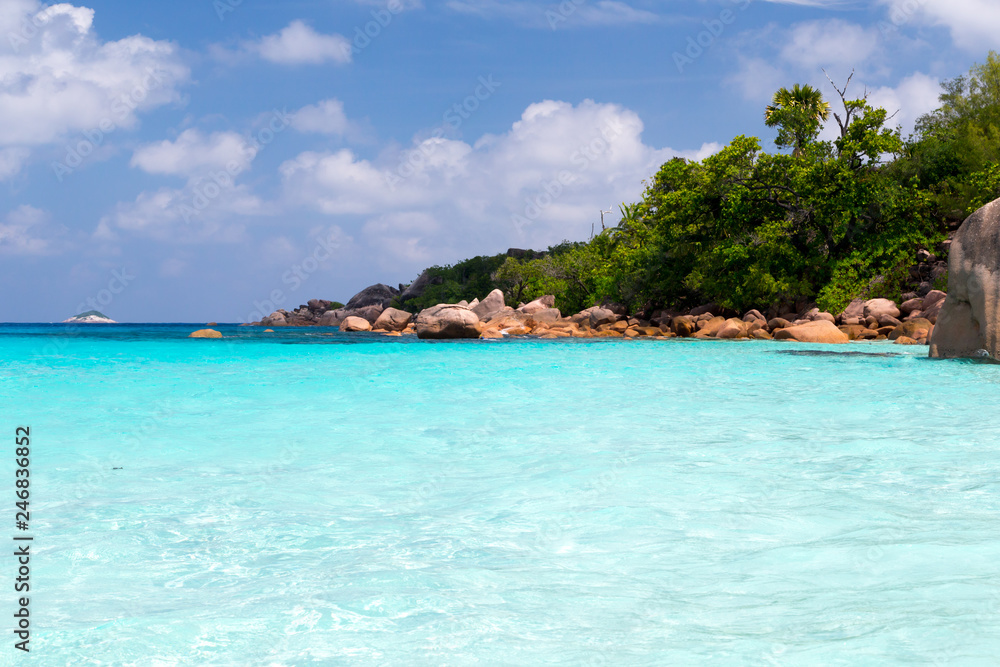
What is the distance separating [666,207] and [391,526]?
28.3 m

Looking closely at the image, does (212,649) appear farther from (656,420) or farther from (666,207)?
(666,207)

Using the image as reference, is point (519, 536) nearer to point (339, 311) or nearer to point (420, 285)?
point (420, 285)

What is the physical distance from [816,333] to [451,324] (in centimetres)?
1354

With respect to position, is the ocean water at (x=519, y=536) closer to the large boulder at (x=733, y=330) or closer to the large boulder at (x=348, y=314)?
the large boulder at (x=733, y=330)

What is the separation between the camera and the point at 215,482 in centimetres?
489

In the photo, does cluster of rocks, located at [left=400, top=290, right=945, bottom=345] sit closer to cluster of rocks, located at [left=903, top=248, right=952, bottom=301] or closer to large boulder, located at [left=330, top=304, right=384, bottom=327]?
cluster of rocks, located at [left=903, top=248, right=952, bottom=301]

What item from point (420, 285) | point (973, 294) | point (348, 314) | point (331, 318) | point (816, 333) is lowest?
point (816, 333)

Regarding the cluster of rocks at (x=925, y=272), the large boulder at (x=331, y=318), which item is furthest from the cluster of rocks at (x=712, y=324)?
the large boulder at (x=331, y=318)

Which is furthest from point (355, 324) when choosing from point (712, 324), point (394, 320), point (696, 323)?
point (712, 324)

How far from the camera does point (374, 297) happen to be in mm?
78562

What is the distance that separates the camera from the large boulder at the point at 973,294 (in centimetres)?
1223

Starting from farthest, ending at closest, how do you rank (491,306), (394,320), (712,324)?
(491,306) → (394,320) → (712,324)

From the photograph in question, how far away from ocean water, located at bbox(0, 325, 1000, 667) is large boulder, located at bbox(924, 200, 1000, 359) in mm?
5034

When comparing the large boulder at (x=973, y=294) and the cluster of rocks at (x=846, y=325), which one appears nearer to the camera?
the large boulder at (x=973, y=294)
